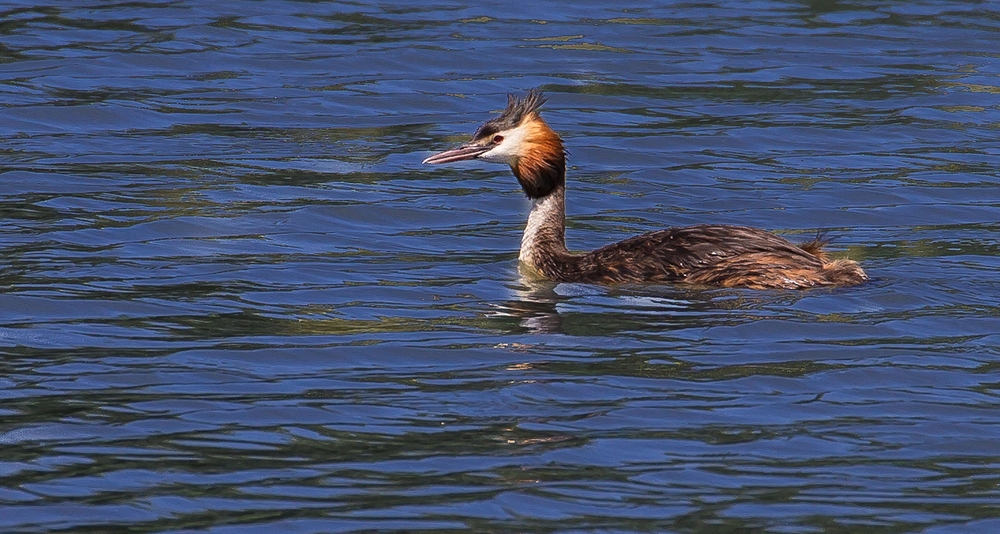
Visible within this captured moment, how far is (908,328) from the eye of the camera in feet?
29.7

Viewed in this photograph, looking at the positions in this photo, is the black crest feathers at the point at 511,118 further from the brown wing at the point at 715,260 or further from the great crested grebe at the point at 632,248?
the brown wing at the point at 715,260

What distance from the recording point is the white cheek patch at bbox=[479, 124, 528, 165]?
10.9 m

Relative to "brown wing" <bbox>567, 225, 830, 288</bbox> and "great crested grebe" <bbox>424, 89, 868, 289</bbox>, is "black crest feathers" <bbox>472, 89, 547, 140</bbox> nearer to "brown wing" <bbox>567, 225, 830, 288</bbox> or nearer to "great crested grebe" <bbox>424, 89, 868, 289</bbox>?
"great crested grebe" <bbox>424, 89, 868, 289</bbox>

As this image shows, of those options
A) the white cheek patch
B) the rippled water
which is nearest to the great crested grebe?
the white cheek patch

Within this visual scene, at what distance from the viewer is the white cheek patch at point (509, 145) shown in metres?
10.9

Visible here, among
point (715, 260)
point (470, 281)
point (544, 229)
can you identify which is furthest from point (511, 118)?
point (715, 260)

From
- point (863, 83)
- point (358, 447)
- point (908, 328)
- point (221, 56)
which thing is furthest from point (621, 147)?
point (358, 447)

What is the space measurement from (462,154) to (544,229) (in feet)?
2.25

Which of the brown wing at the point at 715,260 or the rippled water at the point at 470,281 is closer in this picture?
→ the rippled water at the point at 470,281

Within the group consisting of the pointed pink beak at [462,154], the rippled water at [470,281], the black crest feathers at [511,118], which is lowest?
the rippled water at [470,281]

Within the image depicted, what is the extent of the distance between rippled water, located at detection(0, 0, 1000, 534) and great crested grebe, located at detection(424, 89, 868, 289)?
0.17 m

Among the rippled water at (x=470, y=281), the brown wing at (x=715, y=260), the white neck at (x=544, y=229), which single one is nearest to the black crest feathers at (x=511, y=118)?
the white neck at (x=544, y=229)

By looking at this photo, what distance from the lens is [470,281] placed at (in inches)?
408

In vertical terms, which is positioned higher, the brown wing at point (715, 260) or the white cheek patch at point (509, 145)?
the white cheek patch at point (509, 145)
